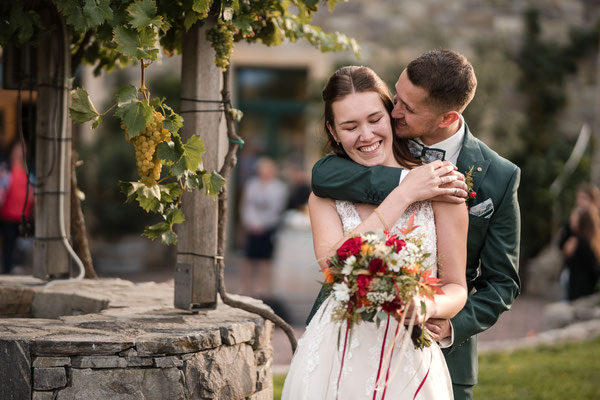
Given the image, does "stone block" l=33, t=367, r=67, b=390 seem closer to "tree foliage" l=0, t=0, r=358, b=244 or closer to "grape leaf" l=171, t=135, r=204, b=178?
"tree foliage" l=0, t=0, r=358, b=244

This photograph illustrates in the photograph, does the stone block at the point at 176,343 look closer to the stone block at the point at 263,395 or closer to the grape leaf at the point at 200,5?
the stone block at the point at 263,395

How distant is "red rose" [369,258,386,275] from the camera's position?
250 centimetres

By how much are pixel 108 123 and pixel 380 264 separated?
9782 mm

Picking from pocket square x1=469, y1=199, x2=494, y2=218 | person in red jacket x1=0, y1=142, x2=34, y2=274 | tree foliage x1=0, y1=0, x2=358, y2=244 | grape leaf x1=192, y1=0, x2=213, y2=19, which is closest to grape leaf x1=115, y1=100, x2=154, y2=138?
tree foliage x1=0, y1=0, x2=358, y2=244

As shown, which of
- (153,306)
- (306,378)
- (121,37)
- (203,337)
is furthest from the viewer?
(153,306)

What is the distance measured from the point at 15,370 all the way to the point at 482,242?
181cm

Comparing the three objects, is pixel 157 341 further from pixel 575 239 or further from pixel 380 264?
pixel 575 239

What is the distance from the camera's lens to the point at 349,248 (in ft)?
8.39

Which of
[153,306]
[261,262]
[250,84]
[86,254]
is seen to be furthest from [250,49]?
[153,306]

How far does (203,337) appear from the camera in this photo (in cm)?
328

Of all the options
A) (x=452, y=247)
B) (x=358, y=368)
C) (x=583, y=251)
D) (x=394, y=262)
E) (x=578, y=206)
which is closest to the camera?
(x=394, y=262)

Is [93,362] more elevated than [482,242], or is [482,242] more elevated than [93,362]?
[482,242]

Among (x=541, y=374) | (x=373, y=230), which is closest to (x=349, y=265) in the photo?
(x=373, y=230)

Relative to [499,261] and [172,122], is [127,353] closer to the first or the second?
[172,122]
